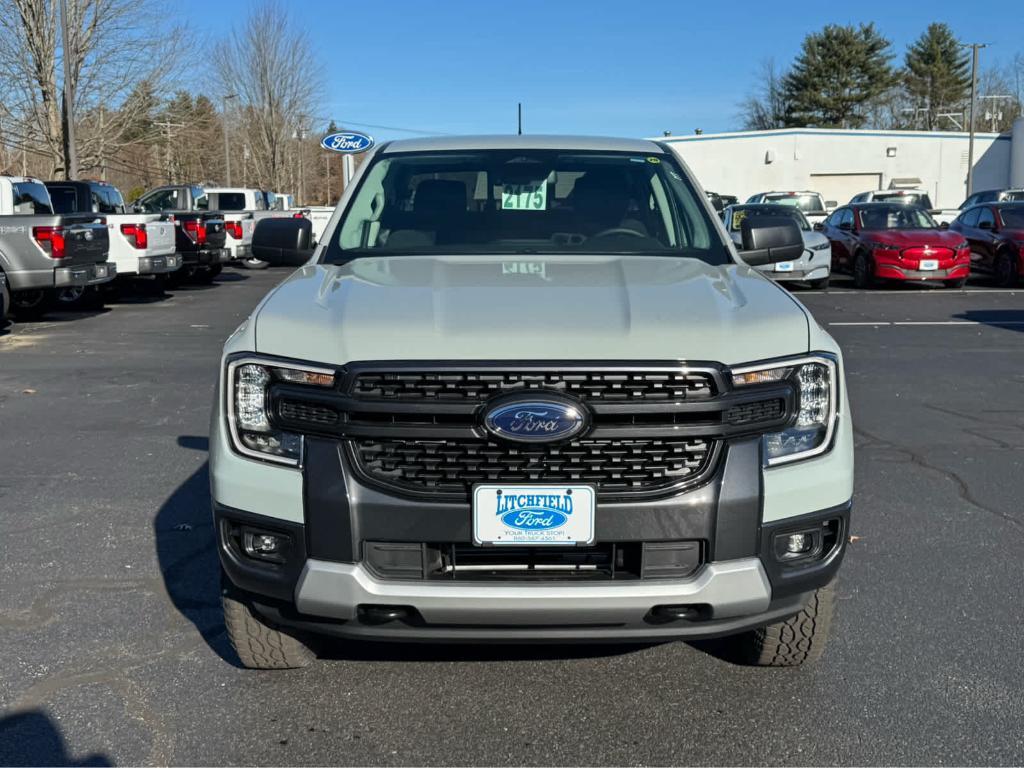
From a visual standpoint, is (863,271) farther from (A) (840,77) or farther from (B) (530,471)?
(A) (840,77)

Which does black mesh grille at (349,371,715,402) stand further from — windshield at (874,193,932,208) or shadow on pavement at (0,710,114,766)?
windshield at (874,193,932,208)

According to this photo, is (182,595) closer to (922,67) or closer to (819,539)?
(819,539)

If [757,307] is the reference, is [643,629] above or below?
below

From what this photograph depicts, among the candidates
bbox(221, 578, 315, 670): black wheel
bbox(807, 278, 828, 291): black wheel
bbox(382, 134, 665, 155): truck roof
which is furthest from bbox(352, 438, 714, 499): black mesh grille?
bbox(807, 278, 828, 291): black wheel

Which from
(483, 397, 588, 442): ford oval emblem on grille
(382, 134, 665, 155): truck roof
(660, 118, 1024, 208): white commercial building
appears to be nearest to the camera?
(483, 397, 588, 442): ford oval emblem on grille

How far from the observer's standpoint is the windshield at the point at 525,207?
448 cm

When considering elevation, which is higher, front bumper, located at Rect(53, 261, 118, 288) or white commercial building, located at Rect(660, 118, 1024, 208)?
white commercial building, located at Rect(660, 118, 1024, 208)

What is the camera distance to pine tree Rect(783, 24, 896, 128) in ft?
246

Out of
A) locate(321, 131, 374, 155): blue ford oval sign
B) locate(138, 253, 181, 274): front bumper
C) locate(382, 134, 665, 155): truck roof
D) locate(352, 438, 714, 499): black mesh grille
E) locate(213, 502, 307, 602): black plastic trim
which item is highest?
locate(321, 131, 374, 155): blue ford oval sign

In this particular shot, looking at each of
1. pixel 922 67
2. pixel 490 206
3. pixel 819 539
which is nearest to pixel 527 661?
pixel 819 539

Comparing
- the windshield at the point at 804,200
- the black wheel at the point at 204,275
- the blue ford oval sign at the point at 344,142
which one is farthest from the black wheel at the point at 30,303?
the windshield at the point at 804,200

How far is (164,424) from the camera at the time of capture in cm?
774

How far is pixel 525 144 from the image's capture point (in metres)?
5.10

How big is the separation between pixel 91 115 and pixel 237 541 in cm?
3146
